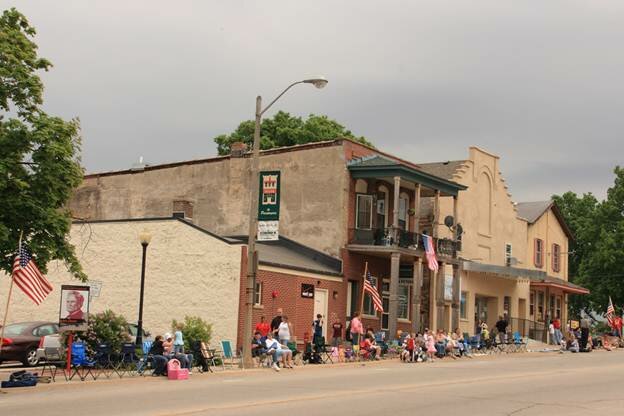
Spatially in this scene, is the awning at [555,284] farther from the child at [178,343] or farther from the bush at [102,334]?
the bush at [102,334]

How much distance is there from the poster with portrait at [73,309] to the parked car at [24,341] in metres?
4.18

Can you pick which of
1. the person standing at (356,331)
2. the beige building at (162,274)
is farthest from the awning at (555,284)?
the beige building at (162,274)

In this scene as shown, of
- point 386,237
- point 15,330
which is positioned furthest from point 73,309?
point 386,237

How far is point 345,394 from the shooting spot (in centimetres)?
1797

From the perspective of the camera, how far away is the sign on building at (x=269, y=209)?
2762 centimetres

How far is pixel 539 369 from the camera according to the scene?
26.8m

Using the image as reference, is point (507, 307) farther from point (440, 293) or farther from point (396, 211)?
point (396, 211)

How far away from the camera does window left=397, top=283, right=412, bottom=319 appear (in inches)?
1654

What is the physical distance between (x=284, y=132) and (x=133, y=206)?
66.2 ft

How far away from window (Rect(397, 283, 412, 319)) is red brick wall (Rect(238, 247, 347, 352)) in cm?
527

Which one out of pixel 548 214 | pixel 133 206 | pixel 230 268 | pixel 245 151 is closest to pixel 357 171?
pixel 245 151

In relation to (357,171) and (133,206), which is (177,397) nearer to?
(357,171)

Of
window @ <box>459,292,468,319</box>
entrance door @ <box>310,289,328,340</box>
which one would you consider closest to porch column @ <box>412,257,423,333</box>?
entrance door @ <box>310,289,328,340</box>

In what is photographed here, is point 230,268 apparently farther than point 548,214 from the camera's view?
No
